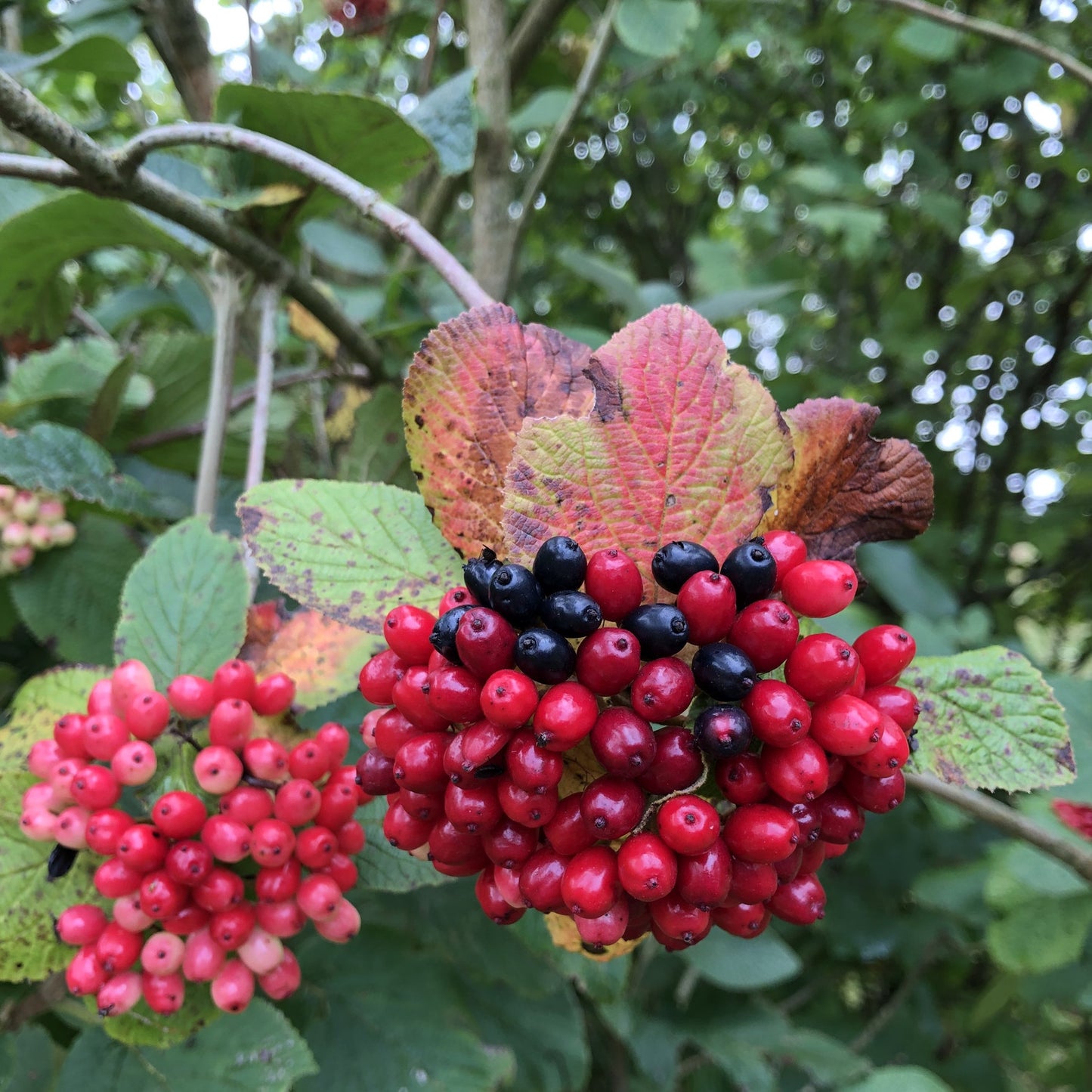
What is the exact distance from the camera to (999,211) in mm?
3779

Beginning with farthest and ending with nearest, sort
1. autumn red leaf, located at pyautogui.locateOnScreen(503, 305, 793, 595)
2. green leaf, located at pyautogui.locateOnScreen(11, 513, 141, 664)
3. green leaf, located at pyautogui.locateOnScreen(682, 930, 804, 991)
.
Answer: green leaf, located at pyautogui.locateOnScreen(682, 930, 804, 991), green leaf, located at pyautogui.locateOnScreen(11, 513, 141, 664), autumn red leaf, located at pyautogui.locateOnScreen(503, 305, 793, 595)

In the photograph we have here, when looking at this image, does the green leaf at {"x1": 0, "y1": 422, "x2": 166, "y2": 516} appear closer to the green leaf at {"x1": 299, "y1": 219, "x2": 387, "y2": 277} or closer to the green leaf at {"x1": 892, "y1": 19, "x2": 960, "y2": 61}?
the green leaf at {"x1": 299, "y1": 219, "x2": 387, "y2": 277}

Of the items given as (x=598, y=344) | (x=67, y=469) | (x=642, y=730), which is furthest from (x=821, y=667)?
(x=598, y=344)

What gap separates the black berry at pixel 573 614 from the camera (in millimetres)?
661

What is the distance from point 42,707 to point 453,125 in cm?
109

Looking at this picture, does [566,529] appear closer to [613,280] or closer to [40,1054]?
[40,1054]

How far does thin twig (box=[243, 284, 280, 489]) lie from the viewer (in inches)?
45.4

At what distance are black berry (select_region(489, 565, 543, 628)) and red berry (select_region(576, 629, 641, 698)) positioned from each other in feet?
0.18

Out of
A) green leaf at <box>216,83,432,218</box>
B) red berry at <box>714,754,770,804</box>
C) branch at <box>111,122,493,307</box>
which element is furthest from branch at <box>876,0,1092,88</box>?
red berry at <box>714,754,770,804</box>

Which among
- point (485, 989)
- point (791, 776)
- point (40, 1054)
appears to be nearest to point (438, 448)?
point (791, 776)

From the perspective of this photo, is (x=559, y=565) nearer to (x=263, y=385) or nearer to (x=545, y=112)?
(x=263, y=385)

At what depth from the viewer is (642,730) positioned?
0.65m

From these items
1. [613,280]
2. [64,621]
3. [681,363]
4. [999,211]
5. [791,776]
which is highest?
[999,211]

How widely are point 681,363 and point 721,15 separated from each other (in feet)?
11.7
